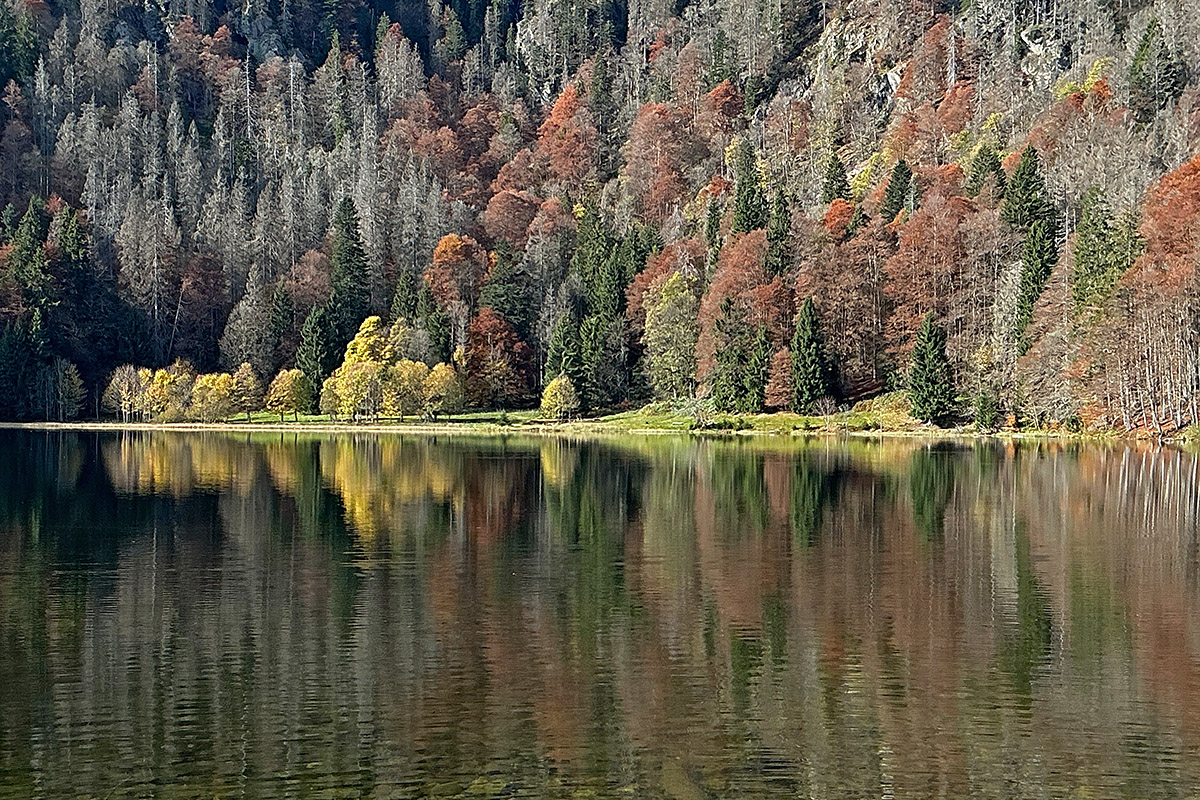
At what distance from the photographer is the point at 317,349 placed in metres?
158

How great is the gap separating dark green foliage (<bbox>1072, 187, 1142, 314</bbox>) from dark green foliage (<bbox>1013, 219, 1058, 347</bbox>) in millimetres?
5313

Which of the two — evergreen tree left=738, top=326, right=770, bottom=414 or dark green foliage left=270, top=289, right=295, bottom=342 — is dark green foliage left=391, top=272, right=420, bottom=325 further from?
evergreen tree left=738, top=326, right=770, bottom=414

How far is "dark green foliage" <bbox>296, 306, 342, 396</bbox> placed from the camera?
156625 mm

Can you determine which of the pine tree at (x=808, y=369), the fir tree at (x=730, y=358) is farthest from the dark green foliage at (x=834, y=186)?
the pine tree at (x=808, y=369)

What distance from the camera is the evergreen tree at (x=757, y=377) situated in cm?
11975

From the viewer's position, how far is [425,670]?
2480 cm

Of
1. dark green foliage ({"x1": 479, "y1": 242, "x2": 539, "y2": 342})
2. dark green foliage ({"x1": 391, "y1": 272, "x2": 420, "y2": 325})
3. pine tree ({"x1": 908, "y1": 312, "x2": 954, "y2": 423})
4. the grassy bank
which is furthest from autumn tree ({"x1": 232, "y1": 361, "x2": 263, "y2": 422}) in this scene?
pine tree ({"x1": 908, "y1": 312, "x2": 954, "y2": 423})

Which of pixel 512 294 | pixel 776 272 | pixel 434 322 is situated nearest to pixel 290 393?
pixel 434 322

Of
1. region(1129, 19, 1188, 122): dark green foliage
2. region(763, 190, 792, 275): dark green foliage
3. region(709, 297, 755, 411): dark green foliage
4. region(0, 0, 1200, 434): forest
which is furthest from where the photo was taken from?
region(1129, 19, 1188, 122): dark green foliage

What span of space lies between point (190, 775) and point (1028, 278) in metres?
102

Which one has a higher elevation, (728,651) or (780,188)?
(780,188)

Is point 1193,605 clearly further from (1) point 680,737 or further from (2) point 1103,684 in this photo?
(1) point 680,737

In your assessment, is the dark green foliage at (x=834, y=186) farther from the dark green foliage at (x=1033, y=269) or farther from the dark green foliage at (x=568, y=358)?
the dark green foliage at (x=1033, y=269)

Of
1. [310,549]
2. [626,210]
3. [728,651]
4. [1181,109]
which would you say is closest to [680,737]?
[728,651]
